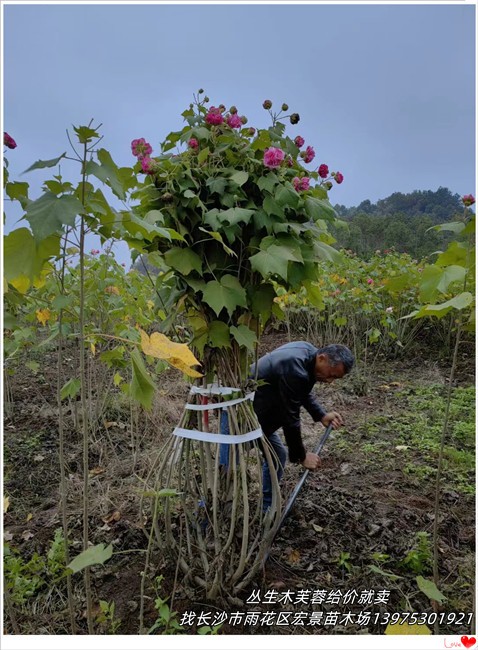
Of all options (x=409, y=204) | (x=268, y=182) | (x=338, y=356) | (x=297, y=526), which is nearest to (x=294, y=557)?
(x=297, y=526)

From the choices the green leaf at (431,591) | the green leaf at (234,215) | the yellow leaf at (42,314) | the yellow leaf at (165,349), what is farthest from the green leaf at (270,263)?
the yellow leaf at (42,314)

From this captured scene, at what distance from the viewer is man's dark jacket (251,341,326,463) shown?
2.13 meters

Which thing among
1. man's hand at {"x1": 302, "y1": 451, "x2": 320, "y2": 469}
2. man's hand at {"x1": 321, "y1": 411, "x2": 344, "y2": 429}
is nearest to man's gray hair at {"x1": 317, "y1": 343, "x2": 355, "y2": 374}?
man's hand at {"x1": 321, "y1": 411, "x2": 344, "y2": 429}

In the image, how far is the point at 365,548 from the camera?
6.81 feet

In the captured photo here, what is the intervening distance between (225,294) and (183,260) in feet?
0.59

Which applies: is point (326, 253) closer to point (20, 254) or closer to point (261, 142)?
point (261, 142)

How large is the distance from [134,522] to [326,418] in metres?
1.12

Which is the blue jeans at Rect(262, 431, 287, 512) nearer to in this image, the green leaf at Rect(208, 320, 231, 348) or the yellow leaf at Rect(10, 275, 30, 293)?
the green leaf at Rect(208, 320, 231, 348)

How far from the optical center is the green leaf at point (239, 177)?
142 centimetres

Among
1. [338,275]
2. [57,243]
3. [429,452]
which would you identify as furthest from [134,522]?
[338,275]

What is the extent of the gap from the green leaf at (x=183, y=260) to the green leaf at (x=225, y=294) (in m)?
0.07

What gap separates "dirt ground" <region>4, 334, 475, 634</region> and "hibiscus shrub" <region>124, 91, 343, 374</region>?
0.65 m

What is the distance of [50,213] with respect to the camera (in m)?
0.95

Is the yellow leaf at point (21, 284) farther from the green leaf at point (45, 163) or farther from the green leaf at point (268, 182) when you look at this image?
the green leaf at point (268, 182)
